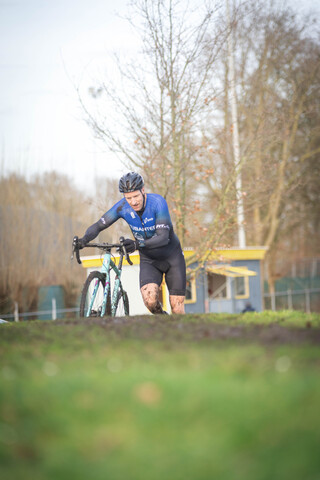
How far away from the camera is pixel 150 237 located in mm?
7812

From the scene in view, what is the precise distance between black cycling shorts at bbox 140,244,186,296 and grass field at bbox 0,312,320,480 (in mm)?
5065

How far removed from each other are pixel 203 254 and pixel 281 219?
18895 millimetres

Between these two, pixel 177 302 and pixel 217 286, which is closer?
pixel 177 302

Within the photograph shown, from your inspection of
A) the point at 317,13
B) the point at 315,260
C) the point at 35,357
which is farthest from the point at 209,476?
the point at 315,260

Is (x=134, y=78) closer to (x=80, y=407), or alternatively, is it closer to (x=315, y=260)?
(x=80, y=407)

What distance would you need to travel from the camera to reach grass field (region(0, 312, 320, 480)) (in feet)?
5.92

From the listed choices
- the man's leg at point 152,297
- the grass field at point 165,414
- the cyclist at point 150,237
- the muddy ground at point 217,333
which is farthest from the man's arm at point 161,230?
the grass field at point 165,414

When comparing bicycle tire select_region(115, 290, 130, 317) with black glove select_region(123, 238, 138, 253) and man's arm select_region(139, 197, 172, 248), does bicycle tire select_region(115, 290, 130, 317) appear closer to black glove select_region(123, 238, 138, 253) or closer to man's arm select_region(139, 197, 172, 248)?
black glove select_region(123, 238, 138, 253)

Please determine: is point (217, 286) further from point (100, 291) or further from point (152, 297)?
point (100, 291)

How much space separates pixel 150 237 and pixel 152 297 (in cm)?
71

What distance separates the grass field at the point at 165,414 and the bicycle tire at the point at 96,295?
155 inches

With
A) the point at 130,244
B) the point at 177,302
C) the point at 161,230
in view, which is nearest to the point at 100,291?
the point at 130,244

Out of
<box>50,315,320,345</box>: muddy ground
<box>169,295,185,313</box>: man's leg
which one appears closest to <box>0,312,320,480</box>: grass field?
<box>50,315,320,345</box>: muddy ground

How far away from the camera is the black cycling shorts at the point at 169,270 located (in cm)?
811
